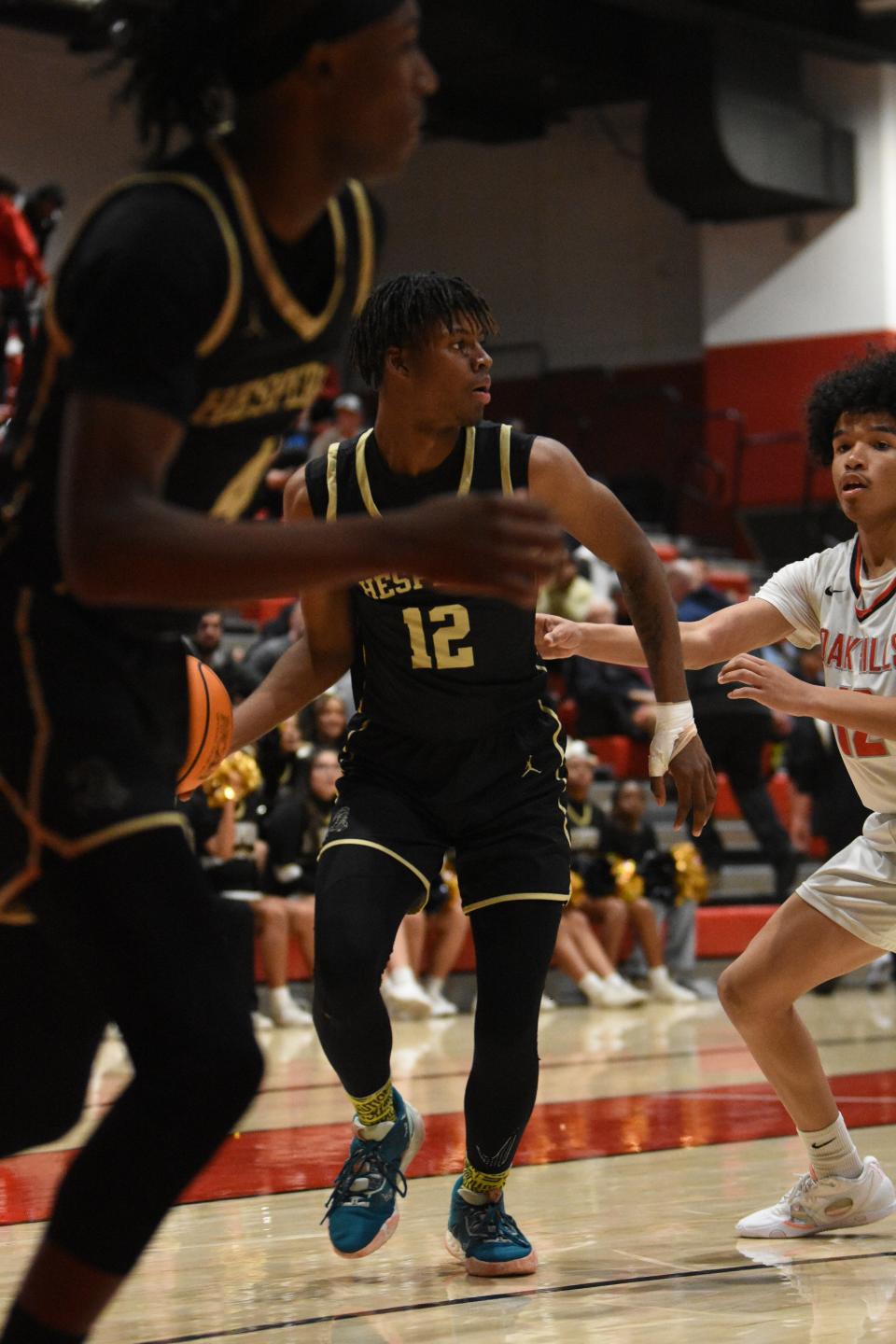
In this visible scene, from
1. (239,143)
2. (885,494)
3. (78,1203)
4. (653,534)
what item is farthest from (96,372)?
(653,534)

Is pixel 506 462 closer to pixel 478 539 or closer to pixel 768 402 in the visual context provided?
pixel 478 539

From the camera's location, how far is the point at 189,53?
7.76 feet

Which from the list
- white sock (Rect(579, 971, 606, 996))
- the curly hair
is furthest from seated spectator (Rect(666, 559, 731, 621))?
the curly hair

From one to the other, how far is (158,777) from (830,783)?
29.6ft

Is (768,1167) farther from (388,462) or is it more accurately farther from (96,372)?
(96,372)

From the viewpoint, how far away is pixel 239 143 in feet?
7.73

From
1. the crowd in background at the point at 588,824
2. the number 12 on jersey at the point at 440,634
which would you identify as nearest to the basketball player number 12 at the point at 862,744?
the number 12 on jersey at the point at 440,634

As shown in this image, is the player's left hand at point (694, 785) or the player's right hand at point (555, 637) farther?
the player's right hand at point (555, 637)

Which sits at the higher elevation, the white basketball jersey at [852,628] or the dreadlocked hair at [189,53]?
the dreadlocked hair at [189,53]

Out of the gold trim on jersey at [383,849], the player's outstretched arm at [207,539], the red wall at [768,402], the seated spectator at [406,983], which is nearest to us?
the player's outstretched arm at [207,539]

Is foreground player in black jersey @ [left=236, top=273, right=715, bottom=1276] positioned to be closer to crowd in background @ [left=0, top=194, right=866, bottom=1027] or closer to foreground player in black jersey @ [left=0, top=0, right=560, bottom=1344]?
foreground player in black jersey @ [left=0, top=0, right=560, bottom=1344]

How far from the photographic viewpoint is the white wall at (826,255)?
17594 mm

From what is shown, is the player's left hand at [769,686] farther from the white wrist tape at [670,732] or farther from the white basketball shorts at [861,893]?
the white basketball shorts at [861,893]

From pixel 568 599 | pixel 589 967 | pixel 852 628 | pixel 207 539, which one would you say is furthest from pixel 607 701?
pixel 207 539
